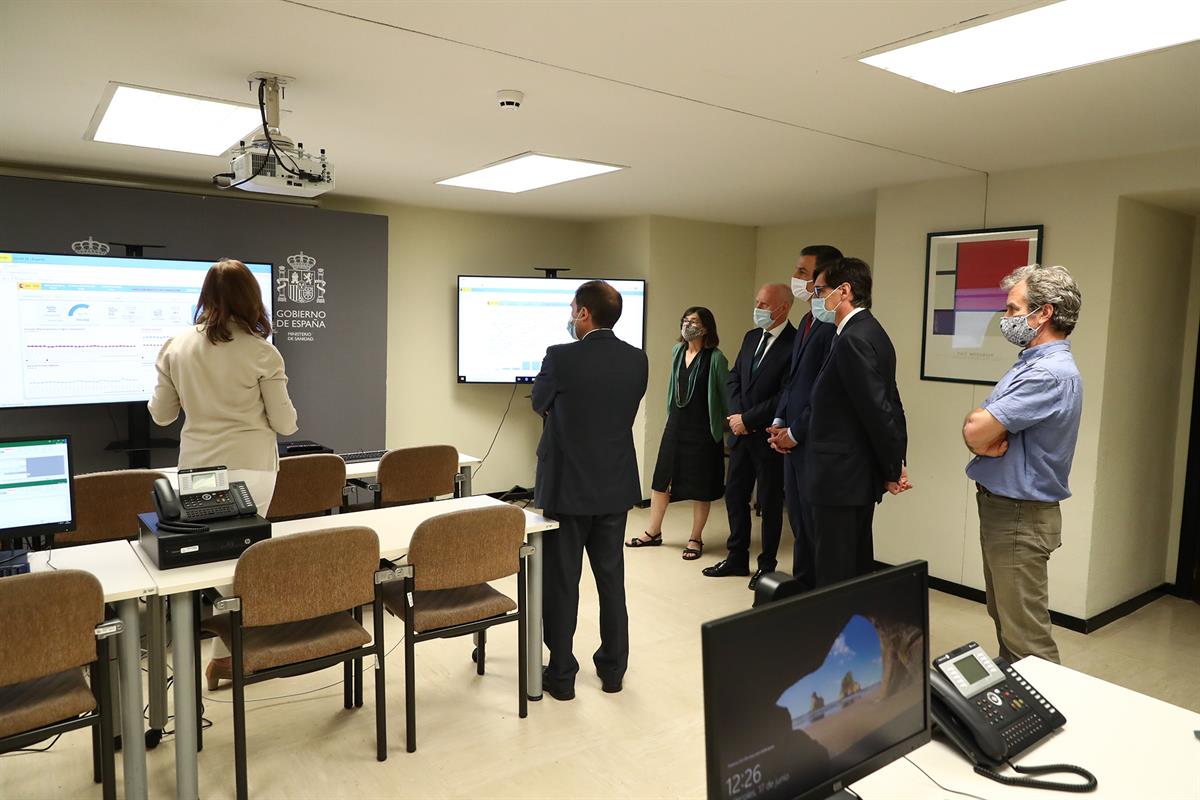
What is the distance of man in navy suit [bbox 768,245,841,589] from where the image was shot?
12.5 ft

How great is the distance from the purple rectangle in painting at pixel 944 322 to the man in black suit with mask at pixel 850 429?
51.9 inches

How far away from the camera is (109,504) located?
325 centimetres

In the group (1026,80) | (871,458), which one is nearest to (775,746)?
(871,458)

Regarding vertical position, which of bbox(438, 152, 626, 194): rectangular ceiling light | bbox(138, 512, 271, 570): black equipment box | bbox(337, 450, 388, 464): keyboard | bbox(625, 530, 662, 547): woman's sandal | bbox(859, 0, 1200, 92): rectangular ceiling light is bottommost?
bbox(625, 530, 662, 547): woman's sandal

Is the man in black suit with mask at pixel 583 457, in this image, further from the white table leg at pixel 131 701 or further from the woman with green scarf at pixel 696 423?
the woman with green scarf at pixel 696 423

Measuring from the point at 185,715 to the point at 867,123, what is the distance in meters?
3.32

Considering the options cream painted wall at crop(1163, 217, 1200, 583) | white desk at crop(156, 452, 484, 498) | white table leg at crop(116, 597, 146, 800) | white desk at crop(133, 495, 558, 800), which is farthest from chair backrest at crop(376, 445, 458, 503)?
cream painted wall at crop(1163, 217, 1200, 583)

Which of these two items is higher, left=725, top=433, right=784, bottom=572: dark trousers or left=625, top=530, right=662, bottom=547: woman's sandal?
left=725, top=433, right=784, bottom=572: dark trousers

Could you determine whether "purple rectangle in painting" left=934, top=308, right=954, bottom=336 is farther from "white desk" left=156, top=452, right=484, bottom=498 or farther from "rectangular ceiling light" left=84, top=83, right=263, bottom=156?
"rectangular ceiling light" left=84, top=83, right=263, bottom=156

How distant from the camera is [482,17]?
2221 mm

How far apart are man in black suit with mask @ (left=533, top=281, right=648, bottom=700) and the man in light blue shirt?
126 cm

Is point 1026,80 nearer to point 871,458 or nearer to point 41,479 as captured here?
point 871,458

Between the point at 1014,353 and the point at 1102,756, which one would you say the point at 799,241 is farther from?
the point at 1102,756

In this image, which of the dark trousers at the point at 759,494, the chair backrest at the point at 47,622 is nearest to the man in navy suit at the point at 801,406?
the dark trousers at the point at 759,494
